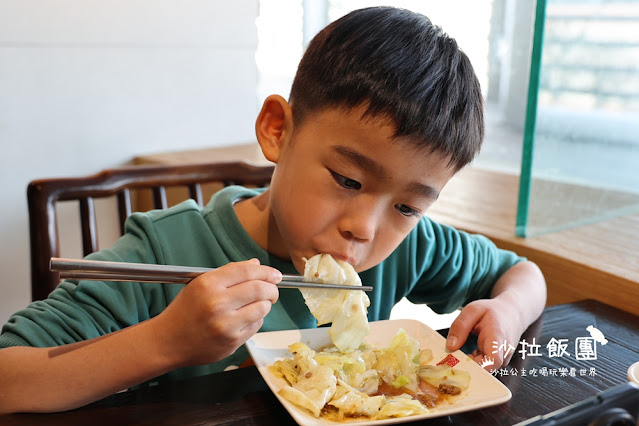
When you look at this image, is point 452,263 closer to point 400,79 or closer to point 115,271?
point 400,79

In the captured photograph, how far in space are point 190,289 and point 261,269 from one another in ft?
0.33

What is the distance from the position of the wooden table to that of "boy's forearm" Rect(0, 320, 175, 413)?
19 millimetres

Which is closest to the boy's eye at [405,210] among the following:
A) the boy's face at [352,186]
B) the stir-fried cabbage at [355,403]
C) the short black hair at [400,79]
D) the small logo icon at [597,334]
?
the boy's face at [352,186]

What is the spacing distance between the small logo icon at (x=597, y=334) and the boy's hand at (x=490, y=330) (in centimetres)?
13

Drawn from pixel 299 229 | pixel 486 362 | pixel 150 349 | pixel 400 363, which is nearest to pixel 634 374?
pixel 486 362

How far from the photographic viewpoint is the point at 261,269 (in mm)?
848

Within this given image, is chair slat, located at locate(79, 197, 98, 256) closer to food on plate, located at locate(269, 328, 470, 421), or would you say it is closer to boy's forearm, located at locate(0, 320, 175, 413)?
boy's forearm, located at locate(0, 320, 175, 413)

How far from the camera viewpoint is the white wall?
2.21 meters

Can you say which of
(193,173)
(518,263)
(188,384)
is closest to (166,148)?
(193,173)

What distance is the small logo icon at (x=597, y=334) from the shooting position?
1136 mm

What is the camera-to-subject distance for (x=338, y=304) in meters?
1.00

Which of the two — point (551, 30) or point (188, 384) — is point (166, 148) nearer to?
point (551, 30)

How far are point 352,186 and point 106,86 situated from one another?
1767 mm

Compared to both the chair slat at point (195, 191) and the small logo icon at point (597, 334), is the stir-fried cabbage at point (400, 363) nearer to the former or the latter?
the small logo icon at point (597, 334)
